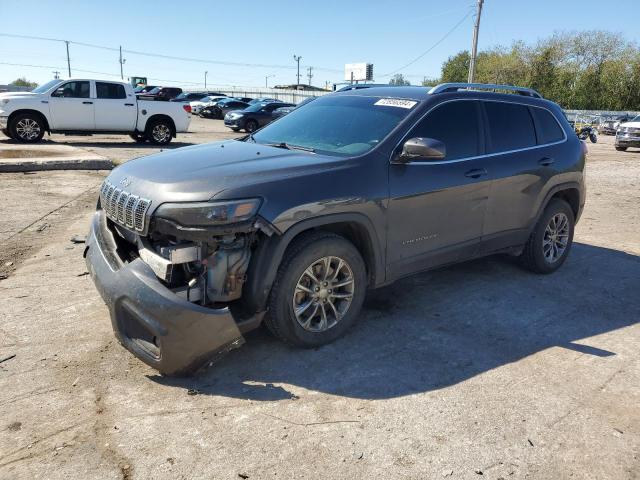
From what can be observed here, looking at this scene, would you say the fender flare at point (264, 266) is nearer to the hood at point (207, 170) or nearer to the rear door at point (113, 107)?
the hood at point (207, 170)

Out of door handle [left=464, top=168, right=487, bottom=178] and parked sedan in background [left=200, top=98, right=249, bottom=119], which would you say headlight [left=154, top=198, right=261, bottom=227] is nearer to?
door handle [left=464, top=168, right=487, bottom=178]

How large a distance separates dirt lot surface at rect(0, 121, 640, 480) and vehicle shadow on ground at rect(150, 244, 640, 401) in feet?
0.06

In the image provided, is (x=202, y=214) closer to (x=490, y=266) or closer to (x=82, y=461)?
(x=82, y=461)

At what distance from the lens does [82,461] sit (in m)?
2.57

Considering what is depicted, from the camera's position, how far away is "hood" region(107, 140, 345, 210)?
319cm

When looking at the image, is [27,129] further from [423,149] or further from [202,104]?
[202,104]

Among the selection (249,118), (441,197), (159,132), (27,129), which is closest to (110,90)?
(159,132)

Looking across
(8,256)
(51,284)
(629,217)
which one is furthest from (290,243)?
(629,217)

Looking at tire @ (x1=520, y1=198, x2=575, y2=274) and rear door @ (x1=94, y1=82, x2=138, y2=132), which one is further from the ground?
rear door @ (x1=94, y1=82, x2=138, y2=132)

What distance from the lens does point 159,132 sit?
16984mm

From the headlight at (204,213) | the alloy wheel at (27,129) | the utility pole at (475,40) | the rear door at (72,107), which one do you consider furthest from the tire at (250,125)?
the headlight at (204,213)

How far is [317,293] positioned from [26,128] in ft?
47.8

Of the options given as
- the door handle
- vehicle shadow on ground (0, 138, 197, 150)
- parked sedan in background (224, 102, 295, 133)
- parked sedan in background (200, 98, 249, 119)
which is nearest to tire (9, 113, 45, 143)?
vehicle shadow on ground (0, 138, 197, 150)

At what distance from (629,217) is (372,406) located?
25.2 feet
